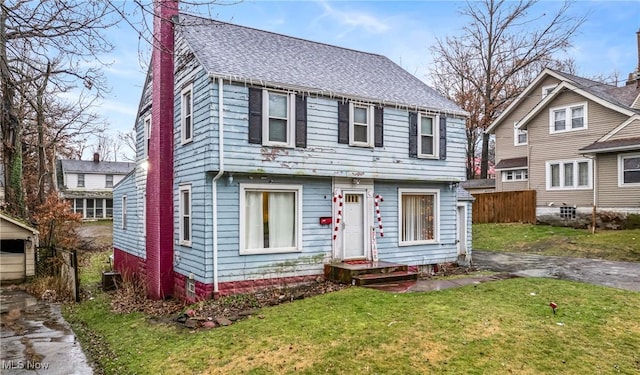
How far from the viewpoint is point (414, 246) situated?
1290 cm

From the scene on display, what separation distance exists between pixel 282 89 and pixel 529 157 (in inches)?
740

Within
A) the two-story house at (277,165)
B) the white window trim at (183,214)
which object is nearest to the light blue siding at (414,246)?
the two-story house at (277,165)

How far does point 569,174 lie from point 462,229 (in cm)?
1135

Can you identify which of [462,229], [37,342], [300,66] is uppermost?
[300,66]

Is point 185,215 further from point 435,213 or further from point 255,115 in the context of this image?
point 435,213

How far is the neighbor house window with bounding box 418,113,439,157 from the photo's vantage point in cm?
1299

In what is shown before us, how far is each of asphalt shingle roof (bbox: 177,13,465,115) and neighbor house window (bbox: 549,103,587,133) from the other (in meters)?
12.4

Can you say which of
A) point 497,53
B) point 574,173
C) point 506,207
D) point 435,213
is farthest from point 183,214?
point 497,53

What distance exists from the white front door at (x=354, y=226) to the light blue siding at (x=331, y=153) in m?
0.78

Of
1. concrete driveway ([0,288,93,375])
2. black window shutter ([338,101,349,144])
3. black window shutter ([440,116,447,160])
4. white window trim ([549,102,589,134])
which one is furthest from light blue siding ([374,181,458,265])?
white window trim ([549,102,589,134])

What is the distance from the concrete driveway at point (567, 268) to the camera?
36.0 ft

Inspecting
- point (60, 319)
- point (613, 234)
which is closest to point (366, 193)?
point (60, 319)

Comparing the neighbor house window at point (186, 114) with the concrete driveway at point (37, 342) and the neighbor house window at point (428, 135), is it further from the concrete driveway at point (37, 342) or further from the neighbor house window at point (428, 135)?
the neighbor house window at point (428, 135)

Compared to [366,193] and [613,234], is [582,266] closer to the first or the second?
[613,234]
